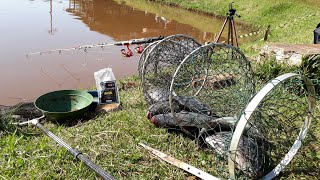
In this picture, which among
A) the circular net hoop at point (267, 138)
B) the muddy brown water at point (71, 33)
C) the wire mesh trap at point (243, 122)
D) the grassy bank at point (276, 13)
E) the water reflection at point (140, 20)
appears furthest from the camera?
the water reflection at point (140, 20)

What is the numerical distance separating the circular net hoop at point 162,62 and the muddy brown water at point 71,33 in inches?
111

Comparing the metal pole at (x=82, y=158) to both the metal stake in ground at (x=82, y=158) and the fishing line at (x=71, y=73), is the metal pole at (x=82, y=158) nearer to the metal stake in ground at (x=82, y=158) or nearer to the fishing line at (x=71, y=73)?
the metal stake in ground at (x=82, y=158)

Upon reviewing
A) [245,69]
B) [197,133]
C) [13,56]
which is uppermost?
[245,69]

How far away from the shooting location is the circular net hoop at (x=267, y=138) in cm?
310

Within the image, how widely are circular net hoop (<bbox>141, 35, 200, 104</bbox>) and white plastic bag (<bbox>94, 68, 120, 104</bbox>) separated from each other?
22.9 inches

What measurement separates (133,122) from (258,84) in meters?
2.54

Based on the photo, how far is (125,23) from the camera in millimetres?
14867

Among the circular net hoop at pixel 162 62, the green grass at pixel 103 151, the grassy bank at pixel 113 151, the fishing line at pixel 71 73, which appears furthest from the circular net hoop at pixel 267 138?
the fishing line at pixel 71 73

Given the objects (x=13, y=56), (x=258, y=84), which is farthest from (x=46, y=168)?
(x=13, y=56)

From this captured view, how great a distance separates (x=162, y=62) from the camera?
17.7ft

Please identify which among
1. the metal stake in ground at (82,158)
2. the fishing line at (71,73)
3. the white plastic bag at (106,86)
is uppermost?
the white plastic bag at (106,86)

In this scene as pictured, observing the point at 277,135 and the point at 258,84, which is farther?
the point at 258,84

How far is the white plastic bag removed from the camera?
555 cm

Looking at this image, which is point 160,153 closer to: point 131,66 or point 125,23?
point 131,66
